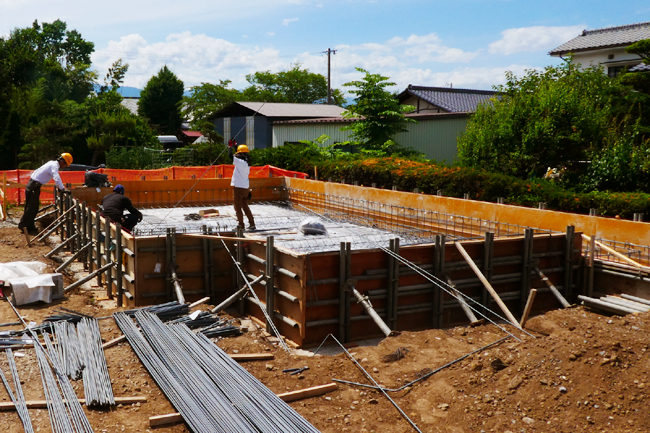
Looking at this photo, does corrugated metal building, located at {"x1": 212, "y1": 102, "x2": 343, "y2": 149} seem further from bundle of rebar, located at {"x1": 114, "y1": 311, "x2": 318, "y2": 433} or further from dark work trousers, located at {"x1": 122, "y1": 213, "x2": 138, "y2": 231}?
bundle of rebar, located at {"x1": 114, "y1": 311, "x2": 318, "y2": 433}

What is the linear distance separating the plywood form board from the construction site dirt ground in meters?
3.97

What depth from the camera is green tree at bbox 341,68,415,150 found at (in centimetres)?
2183

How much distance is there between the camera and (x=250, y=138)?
1325 inches

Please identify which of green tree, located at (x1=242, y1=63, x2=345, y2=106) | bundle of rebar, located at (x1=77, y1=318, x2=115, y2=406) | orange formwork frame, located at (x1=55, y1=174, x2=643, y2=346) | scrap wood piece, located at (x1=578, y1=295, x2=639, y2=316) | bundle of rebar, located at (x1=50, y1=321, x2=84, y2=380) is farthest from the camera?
green tree, located at (x1=242, y1=63, x2=345, y2=106)

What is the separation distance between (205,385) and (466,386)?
7.65 feet

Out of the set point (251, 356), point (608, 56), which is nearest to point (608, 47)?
point (608, 56)

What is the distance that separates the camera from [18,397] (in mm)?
4980

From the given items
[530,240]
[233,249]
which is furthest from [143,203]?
[530,240]

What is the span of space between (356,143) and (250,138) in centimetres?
1203

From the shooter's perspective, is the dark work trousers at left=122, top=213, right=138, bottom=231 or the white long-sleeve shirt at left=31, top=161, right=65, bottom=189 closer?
the dark work trousers at left=122, top=213, right=138, bottom=231

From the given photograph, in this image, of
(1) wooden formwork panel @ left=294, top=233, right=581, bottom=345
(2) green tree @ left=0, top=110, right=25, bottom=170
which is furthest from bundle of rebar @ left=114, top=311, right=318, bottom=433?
(2) green tree @ left=0, top=110, right=25, bottom=170

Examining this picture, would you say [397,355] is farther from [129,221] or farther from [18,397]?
[129,221]

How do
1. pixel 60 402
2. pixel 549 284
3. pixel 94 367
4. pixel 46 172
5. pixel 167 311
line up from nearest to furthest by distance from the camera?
pixel 60 402, pixel 94 367, pixel 167 311, pixel 549 284, pixel 46 172

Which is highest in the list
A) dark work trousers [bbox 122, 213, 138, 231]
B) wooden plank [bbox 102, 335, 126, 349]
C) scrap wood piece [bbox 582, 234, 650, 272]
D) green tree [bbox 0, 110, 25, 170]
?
green tree [bbox 0, 110, 25, 170]
